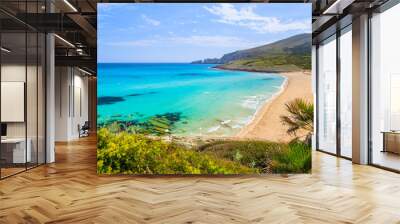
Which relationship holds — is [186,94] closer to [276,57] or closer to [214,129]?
[214,129]

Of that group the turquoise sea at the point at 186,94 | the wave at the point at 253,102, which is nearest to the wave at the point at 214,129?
the turquoise sea at the point at 186,94

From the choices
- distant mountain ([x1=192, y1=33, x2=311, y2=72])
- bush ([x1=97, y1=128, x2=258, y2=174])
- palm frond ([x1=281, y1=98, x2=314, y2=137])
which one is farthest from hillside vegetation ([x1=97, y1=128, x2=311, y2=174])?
distant mountain ([x1=192, y1=33, x2=311, y2=72])

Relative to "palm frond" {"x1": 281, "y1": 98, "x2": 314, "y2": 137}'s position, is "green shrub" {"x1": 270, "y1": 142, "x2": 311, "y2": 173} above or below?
below

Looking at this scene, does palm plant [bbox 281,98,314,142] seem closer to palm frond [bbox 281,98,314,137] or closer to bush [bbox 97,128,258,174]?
palm frond [bbox 281,98,314,137]

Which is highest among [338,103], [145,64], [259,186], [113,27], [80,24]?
[80,24]

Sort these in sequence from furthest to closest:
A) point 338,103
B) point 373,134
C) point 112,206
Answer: point 338,103 < point 373,134 < point 112,206

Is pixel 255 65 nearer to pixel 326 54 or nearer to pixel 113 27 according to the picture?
pixel 113 27

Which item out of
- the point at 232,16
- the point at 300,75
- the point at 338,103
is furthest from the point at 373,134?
the point at 232,16
